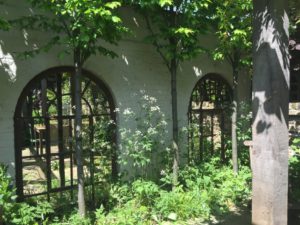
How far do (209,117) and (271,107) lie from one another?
4.83 metres

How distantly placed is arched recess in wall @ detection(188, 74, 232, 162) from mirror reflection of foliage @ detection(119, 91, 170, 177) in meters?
0.99

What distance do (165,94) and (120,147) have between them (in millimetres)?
1529

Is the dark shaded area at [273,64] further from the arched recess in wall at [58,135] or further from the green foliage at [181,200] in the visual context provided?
the arched recess in wall at [58,135]

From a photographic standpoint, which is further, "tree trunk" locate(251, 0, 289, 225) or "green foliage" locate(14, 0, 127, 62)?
"green foliage" locate(14, 0, 127, 62)

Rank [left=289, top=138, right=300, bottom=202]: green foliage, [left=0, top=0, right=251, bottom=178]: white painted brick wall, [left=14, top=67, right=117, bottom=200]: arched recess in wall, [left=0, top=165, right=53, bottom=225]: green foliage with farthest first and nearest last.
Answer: [left=289, top=138, right=300, bottom=202]: green foliage → [left=14, top=67, right=117, bottom=200]: arched recess in wall → [left=0, top=0, right=251, bottom=178]: white painted brick wall → [left=0, top=165, right=53, bottom=225]: green foliage

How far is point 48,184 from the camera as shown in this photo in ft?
16.2

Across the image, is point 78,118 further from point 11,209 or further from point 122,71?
point 122,71

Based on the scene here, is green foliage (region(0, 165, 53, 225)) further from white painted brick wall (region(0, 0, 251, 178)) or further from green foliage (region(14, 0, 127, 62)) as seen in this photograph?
green foliage (region(14, 0, 127, 62))

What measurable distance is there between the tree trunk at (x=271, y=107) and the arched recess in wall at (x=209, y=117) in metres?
3.87

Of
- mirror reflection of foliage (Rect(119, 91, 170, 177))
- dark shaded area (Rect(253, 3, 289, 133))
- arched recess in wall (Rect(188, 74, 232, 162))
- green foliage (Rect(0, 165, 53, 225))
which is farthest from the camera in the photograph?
arched recess in wall (Rect(188, 74, 232, 162))

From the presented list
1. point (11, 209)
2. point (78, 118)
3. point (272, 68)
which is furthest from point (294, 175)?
point (11, 209)

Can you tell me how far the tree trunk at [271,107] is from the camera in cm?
284

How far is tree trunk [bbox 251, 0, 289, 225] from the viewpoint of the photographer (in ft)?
9.32

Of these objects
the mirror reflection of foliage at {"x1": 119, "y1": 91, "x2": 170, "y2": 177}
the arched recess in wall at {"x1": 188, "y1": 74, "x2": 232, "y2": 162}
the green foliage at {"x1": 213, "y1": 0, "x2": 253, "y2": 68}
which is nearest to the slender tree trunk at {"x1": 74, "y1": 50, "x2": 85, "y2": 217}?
the mirror reflection of foliage at {"x1": 119, "y1": 91, "x2": 170, "y2": 177}
